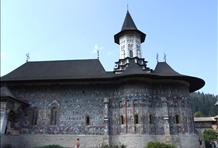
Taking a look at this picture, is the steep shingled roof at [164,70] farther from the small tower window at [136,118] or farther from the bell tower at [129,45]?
the small tower window at [136,118]

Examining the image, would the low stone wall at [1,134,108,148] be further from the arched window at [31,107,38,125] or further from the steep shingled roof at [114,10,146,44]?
the steep shingled roof at [114,10,146,44]

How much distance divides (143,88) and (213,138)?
20.4 m

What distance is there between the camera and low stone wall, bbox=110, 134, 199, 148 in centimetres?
1872

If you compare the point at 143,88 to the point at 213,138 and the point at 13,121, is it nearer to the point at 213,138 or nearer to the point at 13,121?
the point at 13,121

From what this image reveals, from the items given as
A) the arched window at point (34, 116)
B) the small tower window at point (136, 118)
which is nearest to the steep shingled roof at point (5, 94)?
the arched window at point (34, 116)

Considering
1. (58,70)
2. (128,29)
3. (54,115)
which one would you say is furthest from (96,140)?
(128,29)

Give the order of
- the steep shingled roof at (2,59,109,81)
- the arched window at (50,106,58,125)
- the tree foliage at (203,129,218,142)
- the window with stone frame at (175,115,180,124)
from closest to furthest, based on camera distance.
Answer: the window with stone frame at (175,115,180,124)
the arched window at (50,106,58,125)
the steep shingled roof at (2,59,109,81)
the tree foliage at (203,129,218,142)

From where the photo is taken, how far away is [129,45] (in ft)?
81.5

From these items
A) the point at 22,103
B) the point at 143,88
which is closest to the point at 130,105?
the point at 143,88

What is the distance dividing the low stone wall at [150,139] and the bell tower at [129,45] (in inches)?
272

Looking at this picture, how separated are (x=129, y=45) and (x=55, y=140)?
11.2 metres

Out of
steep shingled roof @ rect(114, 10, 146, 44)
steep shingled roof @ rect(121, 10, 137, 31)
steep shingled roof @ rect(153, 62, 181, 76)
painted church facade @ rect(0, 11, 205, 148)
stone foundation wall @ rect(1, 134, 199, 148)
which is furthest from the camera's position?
steep shingled roof @ rect(121, 10, 137, 31)

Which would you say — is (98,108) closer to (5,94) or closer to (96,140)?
(96,140)

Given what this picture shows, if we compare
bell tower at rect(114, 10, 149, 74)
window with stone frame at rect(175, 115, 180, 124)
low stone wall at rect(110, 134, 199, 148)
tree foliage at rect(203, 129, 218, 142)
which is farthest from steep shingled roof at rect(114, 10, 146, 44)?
tree foliage at rect(203, 129, 218, 142)
